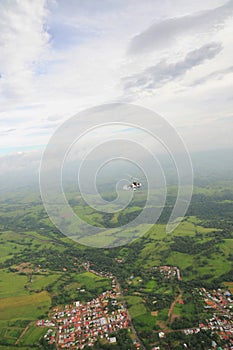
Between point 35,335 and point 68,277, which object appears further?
point 68,277

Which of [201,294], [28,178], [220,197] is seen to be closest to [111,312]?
[201,294]

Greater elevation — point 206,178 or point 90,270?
point 206,178

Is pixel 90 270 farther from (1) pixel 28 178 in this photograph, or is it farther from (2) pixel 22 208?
(1) pixel 28 178

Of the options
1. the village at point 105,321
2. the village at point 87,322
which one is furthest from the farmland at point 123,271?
the village at point 87,322

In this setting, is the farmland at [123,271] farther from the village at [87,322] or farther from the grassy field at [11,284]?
the village at [87,322]

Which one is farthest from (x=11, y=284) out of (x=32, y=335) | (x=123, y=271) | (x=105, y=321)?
(x=105, y=321)

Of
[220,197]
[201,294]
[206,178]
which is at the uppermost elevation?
[206,178]

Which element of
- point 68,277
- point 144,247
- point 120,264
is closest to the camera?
point 68,277

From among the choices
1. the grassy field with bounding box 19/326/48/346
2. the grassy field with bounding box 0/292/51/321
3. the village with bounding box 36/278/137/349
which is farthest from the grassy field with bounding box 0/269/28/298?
the grassy field with bounding box 19/326/48/346

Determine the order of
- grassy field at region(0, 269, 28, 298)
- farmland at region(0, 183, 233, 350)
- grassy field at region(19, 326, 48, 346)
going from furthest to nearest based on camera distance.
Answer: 1. grassy field at region(0, 269, 28, 298)
2. farmland at region(0, 183, 233, 350)
3. grassy field at region(19, 326, 48, 346)

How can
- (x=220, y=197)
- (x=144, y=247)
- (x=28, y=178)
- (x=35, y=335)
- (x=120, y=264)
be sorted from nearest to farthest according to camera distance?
1. (x=35, y=335)
2. (x=120, y=264)
3. (x=144, y=247)
4. (x=220, y=197)
5. (x=28, y=178)

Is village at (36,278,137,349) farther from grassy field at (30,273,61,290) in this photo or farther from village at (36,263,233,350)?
grassy field at (30,273,61,290)
